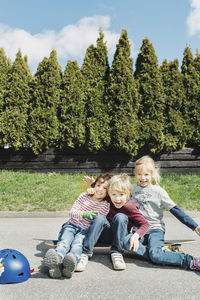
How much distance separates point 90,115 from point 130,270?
702cm

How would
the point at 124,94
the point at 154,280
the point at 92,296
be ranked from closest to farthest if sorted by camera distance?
the point at 92,296
the point at 154,280
the point at 124,94

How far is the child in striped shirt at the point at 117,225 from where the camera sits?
3.38 metres

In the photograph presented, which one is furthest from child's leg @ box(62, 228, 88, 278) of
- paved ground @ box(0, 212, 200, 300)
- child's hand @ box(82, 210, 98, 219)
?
child's hand @ box(82, 210, 98, 219)

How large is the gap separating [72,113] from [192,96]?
3822 mm

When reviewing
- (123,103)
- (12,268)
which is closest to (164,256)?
(12,268)

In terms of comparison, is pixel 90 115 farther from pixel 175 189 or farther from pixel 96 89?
pixel 175 189

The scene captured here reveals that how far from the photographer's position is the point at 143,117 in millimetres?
9727

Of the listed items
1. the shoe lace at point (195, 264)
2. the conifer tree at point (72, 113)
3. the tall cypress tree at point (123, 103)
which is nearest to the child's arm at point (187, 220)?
the shoe lace at point (195, 264)

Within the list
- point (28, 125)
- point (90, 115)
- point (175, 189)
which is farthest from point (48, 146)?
point (175, 189)

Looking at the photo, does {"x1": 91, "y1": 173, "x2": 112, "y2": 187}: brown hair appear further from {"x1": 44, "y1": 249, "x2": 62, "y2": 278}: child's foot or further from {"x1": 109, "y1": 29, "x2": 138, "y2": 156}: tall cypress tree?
{"x1": 109, "y1": 29, "x2": 138, "y2": 156}: tall cypress tree

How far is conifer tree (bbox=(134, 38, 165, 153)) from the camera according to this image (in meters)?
9.57

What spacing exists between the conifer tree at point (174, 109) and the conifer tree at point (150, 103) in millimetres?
185

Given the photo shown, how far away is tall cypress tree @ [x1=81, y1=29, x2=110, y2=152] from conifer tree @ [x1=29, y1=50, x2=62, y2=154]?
38.8 inches

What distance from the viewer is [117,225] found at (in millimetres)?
3420
